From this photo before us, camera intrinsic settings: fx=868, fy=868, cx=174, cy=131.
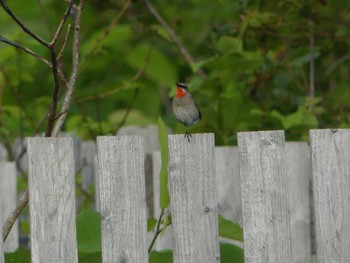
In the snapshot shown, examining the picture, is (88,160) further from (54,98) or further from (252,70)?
(54,98)

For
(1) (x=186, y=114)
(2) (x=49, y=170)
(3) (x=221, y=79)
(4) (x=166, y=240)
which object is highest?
(3) (x=221, y=79)

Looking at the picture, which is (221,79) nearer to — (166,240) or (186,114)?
(166,240)

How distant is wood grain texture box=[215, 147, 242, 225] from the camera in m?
4.57

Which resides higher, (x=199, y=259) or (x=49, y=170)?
(x=49, y=170)

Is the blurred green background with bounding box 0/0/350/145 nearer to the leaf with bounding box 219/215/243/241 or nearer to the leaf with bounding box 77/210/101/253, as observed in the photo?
the leaf with bounding box 77/210/101/253

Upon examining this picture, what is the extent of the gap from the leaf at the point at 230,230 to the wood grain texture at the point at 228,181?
42.7 inches

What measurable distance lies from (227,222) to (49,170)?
0.96m

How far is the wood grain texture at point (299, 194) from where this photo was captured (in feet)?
14.4

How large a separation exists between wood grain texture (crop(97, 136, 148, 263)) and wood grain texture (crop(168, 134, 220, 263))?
126 mm

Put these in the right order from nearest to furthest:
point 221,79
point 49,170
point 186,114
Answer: point 49,170 → point 186,114 → point 221,79

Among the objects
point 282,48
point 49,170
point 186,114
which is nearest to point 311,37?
point 282,48

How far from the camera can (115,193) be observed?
9.30ft

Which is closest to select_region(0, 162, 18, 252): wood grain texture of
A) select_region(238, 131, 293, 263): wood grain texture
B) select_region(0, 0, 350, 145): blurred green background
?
select_region(0, 0, 350, 145): blurred green background

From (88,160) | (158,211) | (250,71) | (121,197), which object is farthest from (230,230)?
(88,160)
